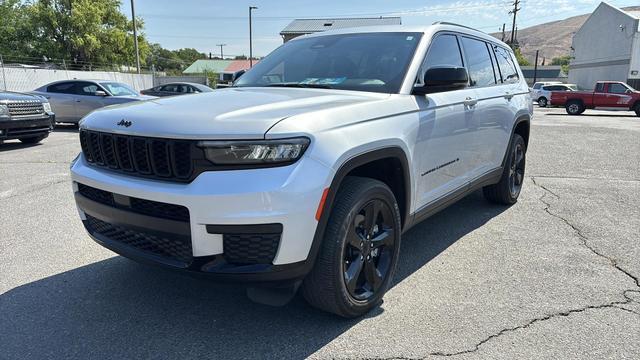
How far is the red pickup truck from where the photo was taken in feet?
77.2

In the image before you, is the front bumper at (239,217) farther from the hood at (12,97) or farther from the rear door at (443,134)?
the hood at (12,97)

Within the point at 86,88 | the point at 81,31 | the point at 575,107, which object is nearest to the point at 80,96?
the point at 86,88

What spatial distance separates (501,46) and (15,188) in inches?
257

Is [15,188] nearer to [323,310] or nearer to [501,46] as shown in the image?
[323,310]

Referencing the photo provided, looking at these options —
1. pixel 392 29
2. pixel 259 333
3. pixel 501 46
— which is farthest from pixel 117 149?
pixel 501 46

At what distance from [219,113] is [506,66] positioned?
4.09 meters

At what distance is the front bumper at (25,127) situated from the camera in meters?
9.33

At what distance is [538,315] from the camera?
120 inches

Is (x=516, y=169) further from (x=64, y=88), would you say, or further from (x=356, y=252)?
(x=64, y=88)

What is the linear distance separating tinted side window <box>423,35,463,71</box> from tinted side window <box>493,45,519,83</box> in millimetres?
1277

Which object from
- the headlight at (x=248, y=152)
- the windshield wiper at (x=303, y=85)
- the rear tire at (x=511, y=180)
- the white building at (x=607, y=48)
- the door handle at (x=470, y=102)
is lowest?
the rear tire at (x=511, y=180)

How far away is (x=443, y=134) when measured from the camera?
3.61m

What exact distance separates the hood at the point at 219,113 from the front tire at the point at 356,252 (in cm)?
56

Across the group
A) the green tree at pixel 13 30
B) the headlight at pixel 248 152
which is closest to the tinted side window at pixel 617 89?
the headlight at pixel 248 152
